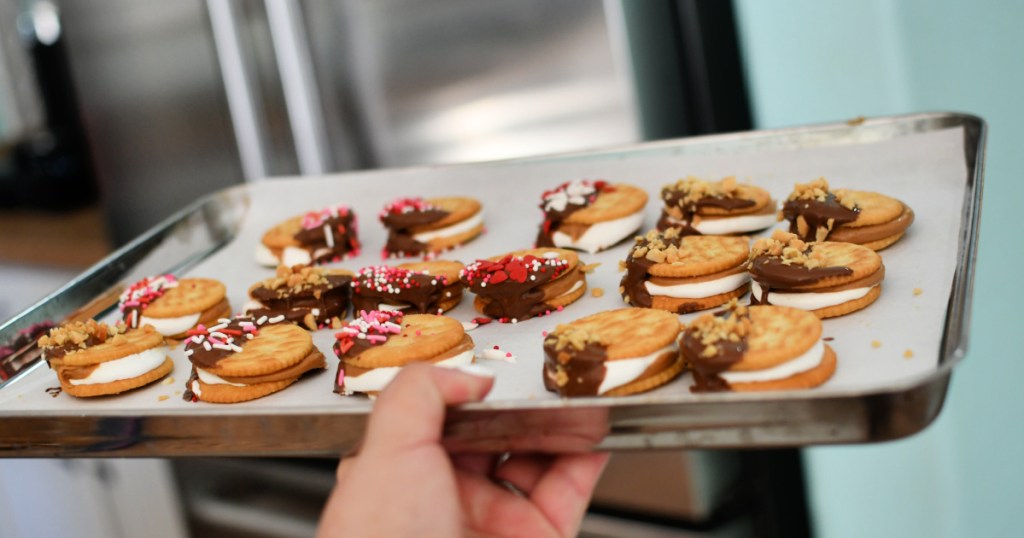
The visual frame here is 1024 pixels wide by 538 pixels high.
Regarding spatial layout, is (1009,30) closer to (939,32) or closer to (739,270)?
(939,32)

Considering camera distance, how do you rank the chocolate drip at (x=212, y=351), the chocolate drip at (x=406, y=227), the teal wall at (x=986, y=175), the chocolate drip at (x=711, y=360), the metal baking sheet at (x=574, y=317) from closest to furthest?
A: 1. the metal baking sheet at (x=574, y=317)
2. the chocolate drip at (x=711, y=360)
3. the chocolate drip at (x=212, y=351)
4. the chocolate drip at (x=406, y=227)
5. the teal wall at (x=986, y=175)

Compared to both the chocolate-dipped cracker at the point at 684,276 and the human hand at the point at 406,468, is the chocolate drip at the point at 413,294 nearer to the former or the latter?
the chocolate-dipped cracker at the point at 684,276

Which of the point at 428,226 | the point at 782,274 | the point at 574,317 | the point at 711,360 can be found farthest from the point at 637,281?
the point at 428,226

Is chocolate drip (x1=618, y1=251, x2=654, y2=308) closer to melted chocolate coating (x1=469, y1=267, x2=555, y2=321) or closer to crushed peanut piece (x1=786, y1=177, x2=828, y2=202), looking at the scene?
melted chocolate coating (x1=469, y1=267, x2=555, y2=321)

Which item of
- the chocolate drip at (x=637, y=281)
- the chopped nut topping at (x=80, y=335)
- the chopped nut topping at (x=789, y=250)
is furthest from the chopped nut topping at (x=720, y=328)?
the chopped nut topping at (x=80, y=335)

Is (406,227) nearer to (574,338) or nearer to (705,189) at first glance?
(705,189)

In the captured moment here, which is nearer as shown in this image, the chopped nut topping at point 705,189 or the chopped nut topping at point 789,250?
the chopped nut topping at point 789,250
